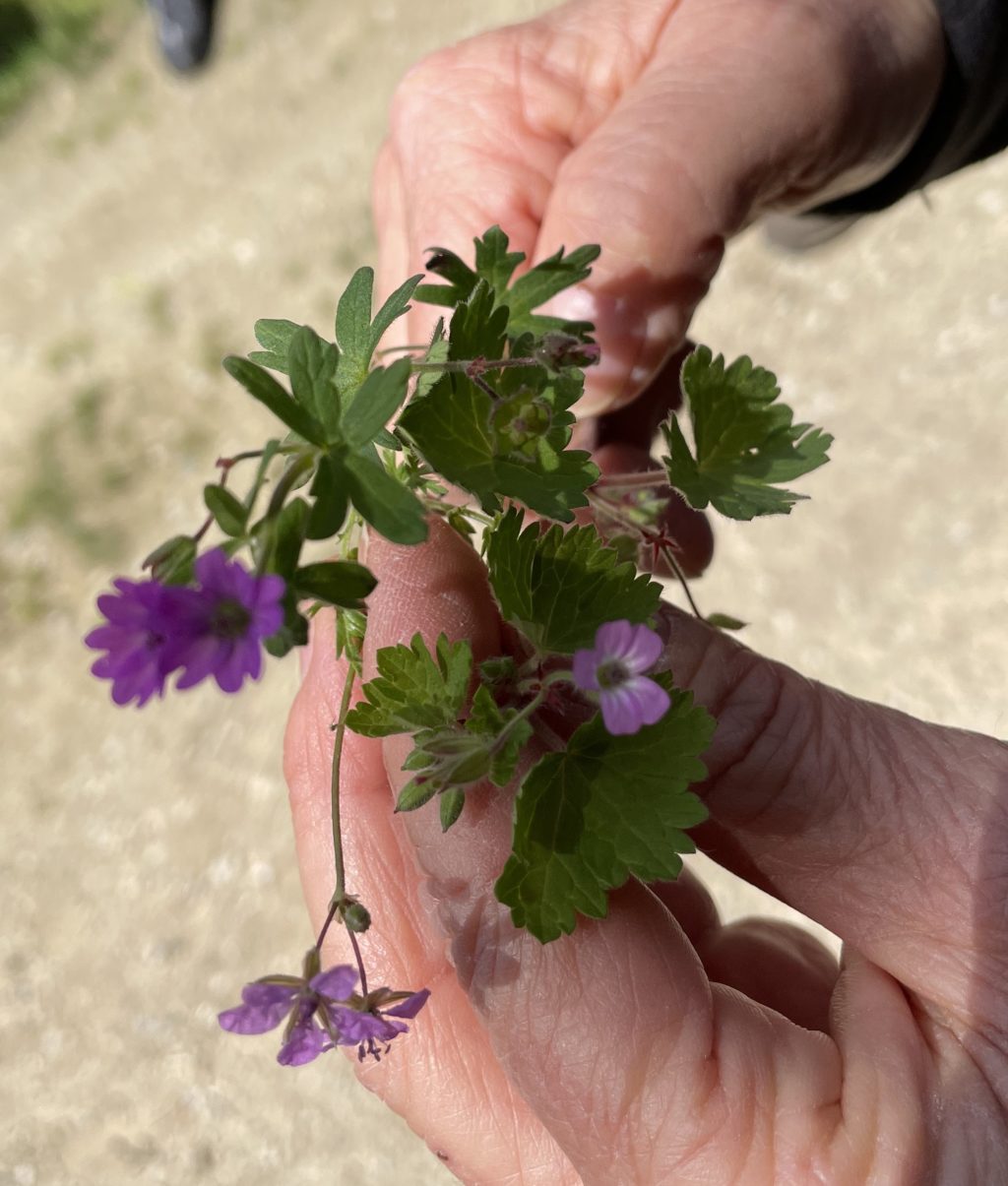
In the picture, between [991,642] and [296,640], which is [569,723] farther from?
[991,642]

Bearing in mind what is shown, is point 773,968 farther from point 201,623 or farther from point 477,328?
point 201,623

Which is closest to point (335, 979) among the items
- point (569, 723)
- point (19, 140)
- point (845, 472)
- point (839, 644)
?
point (569, 723)

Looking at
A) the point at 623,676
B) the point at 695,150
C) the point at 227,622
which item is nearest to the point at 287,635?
the point at 227,622

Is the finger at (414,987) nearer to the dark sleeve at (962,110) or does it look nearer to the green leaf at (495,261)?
the green leaf at (495,261)

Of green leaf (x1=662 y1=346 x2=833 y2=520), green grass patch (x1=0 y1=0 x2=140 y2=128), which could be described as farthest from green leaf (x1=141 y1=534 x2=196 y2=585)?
green grass patch (x1=0 y1=0 x2=140 y2=128)

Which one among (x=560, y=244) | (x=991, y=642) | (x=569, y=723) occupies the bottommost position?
(x=569, y=723)

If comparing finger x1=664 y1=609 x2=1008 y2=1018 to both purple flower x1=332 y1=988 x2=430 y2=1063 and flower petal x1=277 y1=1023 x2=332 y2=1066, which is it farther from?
flower petal x1=277 y1=1023 x2=332 y2=1066
